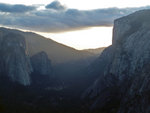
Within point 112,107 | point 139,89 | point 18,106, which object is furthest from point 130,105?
point 18,106

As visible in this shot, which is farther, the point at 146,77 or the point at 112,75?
the point at 112,75

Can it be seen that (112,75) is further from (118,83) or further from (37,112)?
(37,112)

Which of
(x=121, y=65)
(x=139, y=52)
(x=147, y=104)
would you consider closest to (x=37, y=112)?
(x=121, y=65)

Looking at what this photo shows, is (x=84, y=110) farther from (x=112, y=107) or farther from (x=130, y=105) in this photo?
(x=130, y=105)

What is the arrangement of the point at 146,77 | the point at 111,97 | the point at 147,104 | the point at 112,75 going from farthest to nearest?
the point at 112,75, the point at 111,97, the point at 146,77, the point at 147,104

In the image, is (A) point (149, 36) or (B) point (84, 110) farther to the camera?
(B) point (84, 110)

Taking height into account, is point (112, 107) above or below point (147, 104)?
below

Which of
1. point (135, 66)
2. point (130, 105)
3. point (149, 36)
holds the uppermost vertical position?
point (149, 36)

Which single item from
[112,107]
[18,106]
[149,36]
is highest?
[149,36]

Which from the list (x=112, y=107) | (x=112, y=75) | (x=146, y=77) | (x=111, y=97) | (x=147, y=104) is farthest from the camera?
(x=112, y=75)
